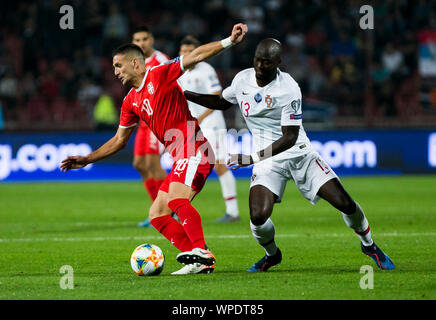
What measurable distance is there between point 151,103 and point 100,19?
16271mm

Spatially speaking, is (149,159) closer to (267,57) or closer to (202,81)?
Answer: (202,81)

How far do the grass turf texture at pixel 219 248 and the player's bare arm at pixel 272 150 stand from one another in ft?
3.24

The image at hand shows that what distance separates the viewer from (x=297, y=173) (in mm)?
7164

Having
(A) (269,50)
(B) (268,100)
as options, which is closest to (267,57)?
(A) (269,50)

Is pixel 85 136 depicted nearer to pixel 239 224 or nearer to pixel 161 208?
pixel 239 224

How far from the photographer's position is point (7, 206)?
13.9m

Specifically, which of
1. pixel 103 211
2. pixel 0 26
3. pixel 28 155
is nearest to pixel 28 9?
pixel 0 26

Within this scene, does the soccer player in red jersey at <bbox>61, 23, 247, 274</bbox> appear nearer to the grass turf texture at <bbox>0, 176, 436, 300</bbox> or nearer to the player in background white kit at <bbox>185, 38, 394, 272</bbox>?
the player in background white kit at <bbox>185, 38, 394, 272</bbox>

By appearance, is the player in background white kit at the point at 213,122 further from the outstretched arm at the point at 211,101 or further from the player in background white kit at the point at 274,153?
the player in background white kit at the point at 274,153

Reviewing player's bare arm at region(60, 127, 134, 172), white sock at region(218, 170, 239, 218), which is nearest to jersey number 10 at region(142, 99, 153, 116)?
player's bare arm at region(60, 127, 134, 172)

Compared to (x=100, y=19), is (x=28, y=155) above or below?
below

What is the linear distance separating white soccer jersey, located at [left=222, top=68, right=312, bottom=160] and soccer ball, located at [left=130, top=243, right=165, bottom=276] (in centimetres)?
130

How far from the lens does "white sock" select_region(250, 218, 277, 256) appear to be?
22.9 feet

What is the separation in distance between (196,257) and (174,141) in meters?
1.12
